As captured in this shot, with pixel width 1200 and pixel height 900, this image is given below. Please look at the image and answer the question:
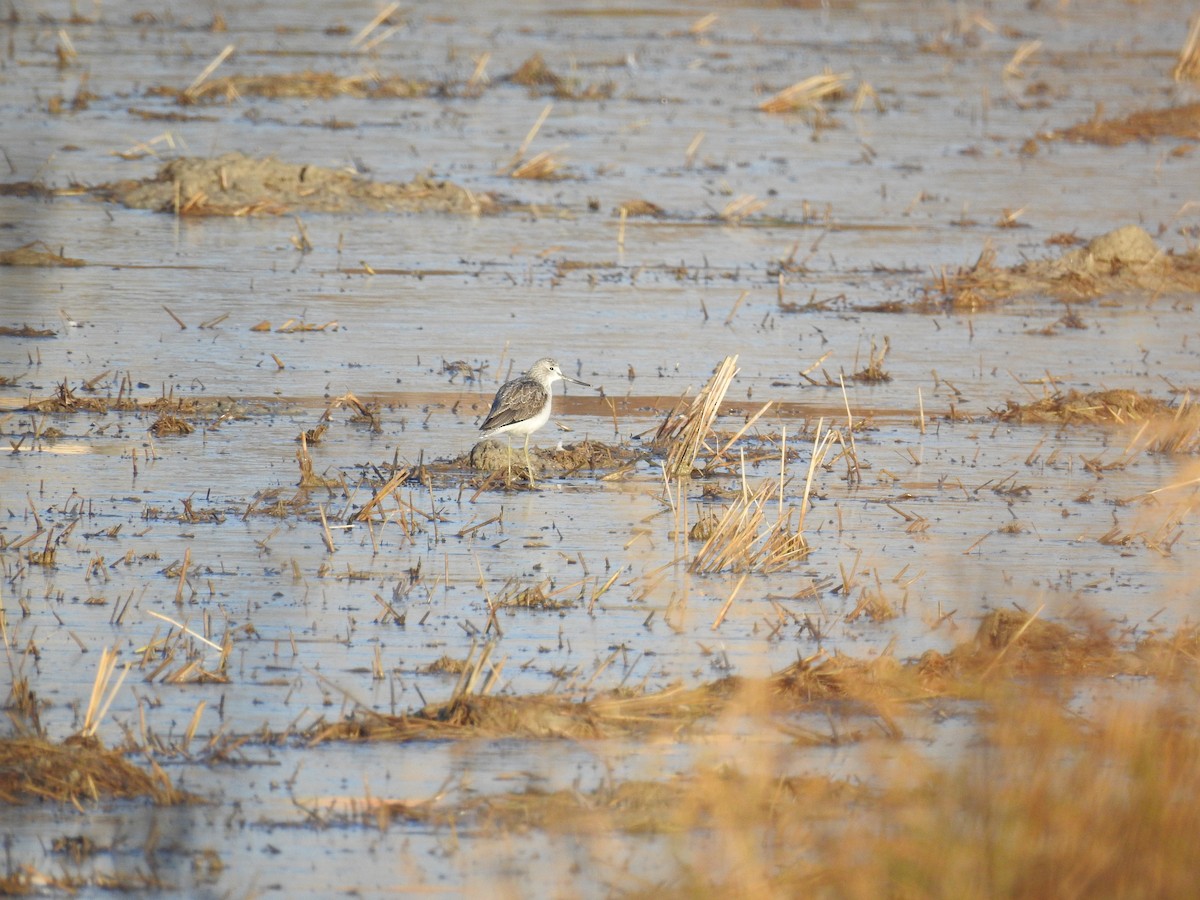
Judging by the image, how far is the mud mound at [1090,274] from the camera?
14352mm

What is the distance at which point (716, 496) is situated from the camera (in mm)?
9297

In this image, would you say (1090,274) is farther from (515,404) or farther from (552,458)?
(515,404)

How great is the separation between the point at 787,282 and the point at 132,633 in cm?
830

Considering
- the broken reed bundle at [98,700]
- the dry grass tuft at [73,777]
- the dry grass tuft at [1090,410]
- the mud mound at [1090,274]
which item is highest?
the broken reed bundle at [98,700]

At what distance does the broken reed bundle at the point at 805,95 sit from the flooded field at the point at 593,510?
144cm

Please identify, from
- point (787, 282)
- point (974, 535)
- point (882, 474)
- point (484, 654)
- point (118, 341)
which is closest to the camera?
point (484, 654)

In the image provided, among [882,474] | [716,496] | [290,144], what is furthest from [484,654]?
[290,144]

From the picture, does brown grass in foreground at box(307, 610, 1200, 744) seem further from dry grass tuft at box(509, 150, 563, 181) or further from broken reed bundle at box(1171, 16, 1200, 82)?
broken reed bundle at box(1171, 16, 1200, 82)

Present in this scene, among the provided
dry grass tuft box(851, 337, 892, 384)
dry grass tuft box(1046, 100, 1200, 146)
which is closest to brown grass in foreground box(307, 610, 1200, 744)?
dry grass tuft box(851, 337, 892, 384)

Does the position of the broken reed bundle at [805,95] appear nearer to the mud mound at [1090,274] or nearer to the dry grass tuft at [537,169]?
the dry grass tuft at [537,169]

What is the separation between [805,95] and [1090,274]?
29.3 ft

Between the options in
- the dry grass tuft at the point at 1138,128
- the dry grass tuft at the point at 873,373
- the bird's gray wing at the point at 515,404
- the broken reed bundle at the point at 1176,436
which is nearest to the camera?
the bird's gray wing at the point at 515,404

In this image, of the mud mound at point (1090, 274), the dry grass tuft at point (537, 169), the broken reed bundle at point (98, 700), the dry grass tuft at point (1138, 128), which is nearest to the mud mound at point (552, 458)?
the broken reed bundle at point (98, 700)

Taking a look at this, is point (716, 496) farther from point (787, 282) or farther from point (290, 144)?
point (290, 144)
